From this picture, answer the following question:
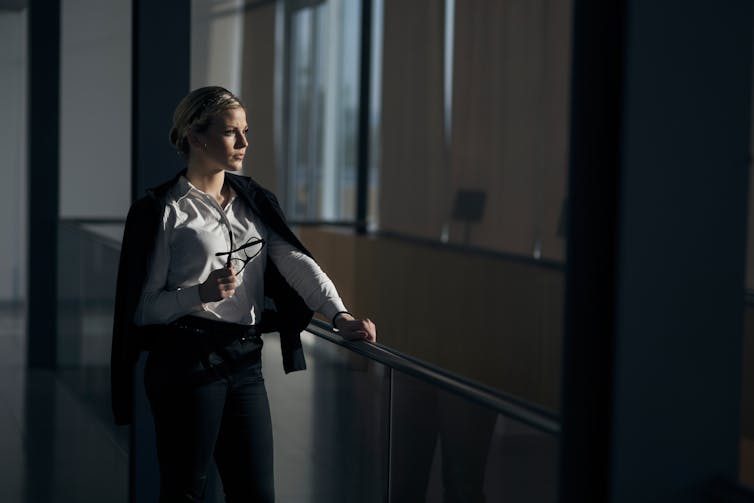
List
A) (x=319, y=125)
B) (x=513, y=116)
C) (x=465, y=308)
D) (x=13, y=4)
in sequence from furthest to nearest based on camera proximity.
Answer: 1. (x=319, y=125)
2. (x=13, y=4)
3. (x=513, y=116)
4. (x=465, y=308)

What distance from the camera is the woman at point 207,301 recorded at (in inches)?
118

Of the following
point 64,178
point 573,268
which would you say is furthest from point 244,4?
point 573,268

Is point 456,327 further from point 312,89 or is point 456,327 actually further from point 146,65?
point 312,89

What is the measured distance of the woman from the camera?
3.00 metres

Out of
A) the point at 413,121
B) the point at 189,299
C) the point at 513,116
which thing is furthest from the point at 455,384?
the point at 413,121

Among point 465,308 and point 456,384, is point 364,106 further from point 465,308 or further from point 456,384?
point 456,384

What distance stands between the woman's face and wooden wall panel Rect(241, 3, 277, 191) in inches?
428

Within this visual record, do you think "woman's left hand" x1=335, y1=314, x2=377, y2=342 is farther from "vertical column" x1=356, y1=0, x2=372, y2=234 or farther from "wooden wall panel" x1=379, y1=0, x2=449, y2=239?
"wooden wall panel" x1=379, y1=0, x2=449, y2=239

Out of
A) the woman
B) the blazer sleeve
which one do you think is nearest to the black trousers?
the woman

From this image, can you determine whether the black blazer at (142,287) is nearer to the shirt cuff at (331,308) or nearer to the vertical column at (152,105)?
the shirt cuff at (331,308)

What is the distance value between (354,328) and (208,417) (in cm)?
45

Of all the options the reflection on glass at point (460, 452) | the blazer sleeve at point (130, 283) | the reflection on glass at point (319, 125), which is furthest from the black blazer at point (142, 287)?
the reflection on glass at point (319, 125)

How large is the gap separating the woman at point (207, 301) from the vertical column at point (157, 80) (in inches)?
47.0

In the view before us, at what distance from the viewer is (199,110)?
3.08 metres
